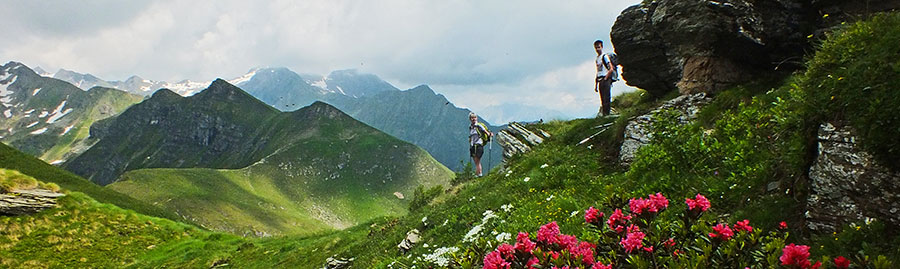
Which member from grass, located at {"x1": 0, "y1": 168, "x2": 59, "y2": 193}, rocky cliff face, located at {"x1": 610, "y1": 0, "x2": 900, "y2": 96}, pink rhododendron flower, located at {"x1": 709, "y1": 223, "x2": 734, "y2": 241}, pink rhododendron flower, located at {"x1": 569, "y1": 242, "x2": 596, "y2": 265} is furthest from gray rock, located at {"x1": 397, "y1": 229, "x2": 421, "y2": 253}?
grass, located at {"x1": 0, "y1": 168, "x2": 59, "y2": 193}

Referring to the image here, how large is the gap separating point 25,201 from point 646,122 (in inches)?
1786

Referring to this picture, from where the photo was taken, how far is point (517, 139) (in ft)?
75.8

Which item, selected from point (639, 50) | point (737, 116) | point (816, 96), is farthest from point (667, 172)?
point (639, 50)

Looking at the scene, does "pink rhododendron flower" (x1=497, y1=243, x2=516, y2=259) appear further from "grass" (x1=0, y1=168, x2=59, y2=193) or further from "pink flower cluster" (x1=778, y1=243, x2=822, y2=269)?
"grass" (x1=0, y1=168, x2=59, y2=193)

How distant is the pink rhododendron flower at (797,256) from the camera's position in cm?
236

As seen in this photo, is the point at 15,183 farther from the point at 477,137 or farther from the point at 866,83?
the point at 866,83

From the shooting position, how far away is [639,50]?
610 inches

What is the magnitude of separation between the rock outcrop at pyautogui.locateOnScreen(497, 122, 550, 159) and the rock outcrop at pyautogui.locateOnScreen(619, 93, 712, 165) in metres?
8.70

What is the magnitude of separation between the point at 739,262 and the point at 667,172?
19.5 ft

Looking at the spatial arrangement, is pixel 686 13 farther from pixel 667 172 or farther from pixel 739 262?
pixel 739 262

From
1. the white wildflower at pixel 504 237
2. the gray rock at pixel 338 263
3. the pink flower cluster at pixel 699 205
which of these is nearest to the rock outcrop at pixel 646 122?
the white wildflower at pixel 504 237

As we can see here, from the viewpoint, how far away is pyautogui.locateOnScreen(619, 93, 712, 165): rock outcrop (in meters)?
11.0

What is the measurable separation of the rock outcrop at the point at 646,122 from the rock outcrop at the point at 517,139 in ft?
28.5

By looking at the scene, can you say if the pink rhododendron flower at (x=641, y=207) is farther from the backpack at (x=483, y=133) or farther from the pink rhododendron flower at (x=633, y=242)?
the backpack at (x=483, y=133)
